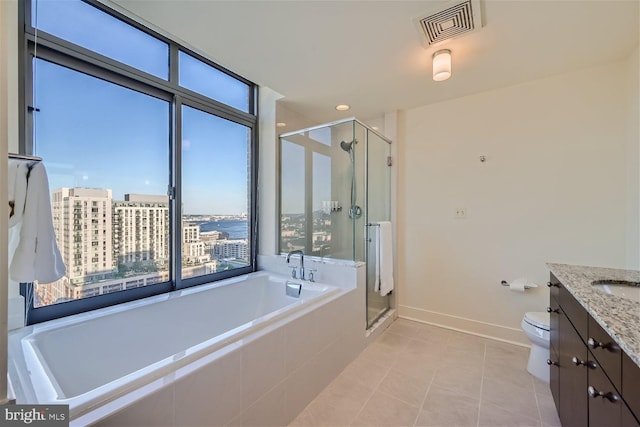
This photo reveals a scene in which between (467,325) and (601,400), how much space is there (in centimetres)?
187

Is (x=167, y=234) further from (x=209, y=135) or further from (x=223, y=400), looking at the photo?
(x=223, y=400)

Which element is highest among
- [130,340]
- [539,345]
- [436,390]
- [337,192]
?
[337,192]

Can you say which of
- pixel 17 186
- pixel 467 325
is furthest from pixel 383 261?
pixel 17 186

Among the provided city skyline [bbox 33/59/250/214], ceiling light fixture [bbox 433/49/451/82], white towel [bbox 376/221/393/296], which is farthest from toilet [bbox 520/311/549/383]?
city skyline [bbox 33/59/250/214]

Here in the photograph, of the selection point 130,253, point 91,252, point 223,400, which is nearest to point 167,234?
point 130,253

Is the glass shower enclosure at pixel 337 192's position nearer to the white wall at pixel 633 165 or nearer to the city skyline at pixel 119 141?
the city skyline at pixel 119 141

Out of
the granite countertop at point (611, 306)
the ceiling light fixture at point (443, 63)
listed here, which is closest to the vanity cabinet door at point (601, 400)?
the granite countertop at point (611, 306)

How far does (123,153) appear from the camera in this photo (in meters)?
1.82

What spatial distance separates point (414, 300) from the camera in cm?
294

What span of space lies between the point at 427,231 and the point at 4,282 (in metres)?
2.94

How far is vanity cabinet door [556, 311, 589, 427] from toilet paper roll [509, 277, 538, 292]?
3.23 feet

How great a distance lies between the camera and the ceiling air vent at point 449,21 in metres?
1.46

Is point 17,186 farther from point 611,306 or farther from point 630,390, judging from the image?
point 611,306

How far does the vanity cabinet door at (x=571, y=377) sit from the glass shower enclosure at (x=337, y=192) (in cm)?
143
